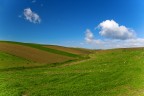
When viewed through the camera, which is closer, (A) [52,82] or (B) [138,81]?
(B) [138,81]

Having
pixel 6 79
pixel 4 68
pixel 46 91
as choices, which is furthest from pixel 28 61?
pixel 46 91

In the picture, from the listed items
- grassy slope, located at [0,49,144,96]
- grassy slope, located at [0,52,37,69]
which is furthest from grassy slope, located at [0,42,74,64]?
grassy slope, located at [0,49,144,96]

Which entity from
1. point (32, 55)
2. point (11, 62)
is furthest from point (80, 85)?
point (32, 55)

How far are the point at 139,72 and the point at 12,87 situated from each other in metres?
18.5

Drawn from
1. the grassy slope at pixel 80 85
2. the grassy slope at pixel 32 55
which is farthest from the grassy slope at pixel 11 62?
the grassy slope at pixel 80 85

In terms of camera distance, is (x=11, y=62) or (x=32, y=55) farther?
(x=32, y=55)

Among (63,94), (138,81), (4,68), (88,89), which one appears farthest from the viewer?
(4,68)

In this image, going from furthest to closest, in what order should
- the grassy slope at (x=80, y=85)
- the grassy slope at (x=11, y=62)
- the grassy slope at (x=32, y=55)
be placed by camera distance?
the grassy slope at (x=32, y=55)
the grassy slope at (x=11, y=62)
the grassy slope at (x=80, y=85)

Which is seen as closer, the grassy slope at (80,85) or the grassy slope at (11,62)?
the grassy slope at (80,85)

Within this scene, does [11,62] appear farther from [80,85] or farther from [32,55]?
[80,85]

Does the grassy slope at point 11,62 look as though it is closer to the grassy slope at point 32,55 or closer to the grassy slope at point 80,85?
the grassy slope at point 32,55

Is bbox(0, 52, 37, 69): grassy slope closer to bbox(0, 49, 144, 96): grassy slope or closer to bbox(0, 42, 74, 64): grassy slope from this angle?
bbox(0, 42, 74, 64): grassy slope

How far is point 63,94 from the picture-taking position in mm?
27781

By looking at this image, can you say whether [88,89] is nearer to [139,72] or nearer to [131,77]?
[131,77]
